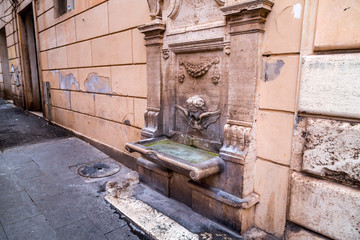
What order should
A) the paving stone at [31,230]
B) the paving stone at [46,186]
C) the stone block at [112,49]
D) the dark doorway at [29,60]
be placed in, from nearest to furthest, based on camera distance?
the paving stone at [31,230], the paving stone at [46,186], the stone block at [112,49], the dark doorway at [29,60]

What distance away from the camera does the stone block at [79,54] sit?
552cm

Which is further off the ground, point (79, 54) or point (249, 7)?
point (249, 7)

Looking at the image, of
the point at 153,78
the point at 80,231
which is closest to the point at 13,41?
the point at 153,78

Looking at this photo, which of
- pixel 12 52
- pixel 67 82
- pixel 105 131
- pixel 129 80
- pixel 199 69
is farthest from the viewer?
pixel 12 52

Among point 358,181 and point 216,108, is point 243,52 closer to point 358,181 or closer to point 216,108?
point 216,108

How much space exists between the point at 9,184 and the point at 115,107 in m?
2.16

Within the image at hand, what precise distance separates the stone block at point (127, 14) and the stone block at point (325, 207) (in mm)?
3192

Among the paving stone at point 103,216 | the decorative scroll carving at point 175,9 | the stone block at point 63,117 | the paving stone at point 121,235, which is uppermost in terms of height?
the decorative scroll carving at point 175,9

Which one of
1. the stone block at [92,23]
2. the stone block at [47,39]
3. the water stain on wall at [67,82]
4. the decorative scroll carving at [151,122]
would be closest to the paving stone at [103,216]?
the decorative scroll carving at [151,122]

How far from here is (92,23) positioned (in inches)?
204

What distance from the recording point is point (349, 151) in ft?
6.33

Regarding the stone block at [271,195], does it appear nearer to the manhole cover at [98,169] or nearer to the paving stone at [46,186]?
Answer: the manhole cover at [98,169]

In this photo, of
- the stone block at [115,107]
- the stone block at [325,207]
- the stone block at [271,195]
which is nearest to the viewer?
the stone block at [325,207]

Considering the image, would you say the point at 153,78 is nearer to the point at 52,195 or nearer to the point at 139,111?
the point at 139,111
